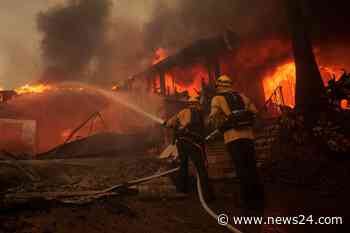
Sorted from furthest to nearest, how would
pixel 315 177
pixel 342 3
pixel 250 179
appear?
pixel 342 3, pixel 315 177, pixel 250 179

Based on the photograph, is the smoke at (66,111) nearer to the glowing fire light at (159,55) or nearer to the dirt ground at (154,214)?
the glowing fire light at (159,55)

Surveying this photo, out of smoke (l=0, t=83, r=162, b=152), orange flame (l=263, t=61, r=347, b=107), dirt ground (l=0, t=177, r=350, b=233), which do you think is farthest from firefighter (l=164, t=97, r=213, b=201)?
smoke (l=0, t=83, r=162, b=152)

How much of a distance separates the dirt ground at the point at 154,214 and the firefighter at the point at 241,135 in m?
0.33

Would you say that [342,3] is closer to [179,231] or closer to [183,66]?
[183,66]

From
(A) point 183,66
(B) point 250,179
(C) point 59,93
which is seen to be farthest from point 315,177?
(C) point 59,93

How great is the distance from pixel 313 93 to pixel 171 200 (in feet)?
20.7

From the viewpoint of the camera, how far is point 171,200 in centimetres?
468

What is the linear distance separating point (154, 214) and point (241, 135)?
191 cm

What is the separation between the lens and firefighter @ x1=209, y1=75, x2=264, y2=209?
153 inches

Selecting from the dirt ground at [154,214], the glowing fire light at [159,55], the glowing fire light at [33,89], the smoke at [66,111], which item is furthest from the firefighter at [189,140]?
the glowing fire light at [33,89]

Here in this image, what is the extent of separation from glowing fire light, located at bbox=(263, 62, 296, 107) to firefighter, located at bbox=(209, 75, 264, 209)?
10314 mm

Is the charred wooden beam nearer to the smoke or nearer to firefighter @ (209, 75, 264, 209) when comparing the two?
the smoke

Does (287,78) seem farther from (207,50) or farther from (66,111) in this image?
(66,111)

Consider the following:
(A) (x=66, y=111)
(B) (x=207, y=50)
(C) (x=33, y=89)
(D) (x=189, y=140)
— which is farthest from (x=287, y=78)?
(C) (x=33, y=89)
